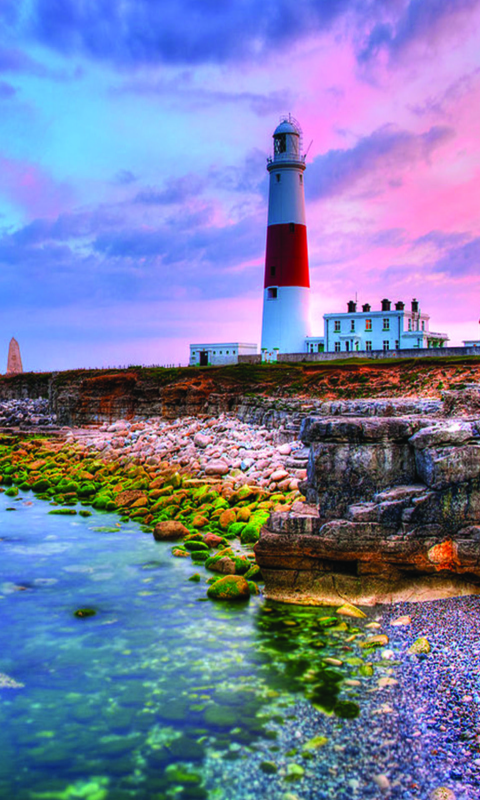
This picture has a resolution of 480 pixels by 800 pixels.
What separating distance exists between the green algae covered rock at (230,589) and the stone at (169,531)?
14.1 ft

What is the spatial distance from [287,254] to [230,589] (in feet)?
120

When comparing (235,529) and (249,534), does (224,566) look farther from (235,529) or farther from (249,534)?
(235,529)

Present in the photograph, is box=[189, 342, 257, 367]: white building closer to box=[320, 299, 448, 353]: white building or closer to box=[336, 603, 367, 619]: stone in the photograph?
box=[320, 299, 448, 353]: white building

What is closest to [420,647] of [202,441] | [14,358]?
[202,441]

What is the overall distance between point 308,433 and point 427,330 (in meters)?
48.5

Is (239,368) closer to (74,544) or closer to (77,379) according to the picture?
(77,379)

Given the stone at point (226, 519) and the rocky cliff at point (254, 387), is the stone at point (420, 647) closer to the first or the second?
the stone at point (226, 519)

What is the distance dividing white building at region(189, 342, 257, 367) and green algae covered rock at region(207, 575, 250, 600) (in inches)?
1588

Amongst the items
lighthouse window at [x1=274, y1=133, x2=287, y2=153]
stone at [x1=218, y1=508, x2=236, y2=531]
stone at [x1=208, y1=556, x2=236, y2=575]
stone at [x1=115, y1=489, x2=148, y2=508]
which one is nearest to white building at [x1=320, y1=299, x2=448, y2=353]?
lighthouse window at [x1=274, y1=133, x2=287, y2=153]

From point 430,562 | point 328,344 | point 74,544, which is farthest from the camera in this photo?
point 328,344

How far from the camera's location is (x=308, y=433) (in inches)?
Result: 422

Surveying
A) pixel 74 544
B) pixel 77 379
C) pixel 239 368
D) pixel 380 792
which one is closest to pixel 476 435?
pixel 380 792

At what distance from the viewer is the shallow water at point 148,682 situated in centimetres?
616

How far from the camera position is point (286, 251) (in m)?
44.3
